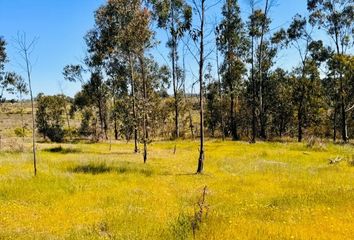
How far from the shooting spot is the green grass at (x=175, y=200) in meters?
11.8

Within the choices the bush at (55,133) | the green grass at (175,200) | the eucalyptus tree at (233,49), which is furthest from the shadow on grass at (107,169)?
the bush at (55,133)

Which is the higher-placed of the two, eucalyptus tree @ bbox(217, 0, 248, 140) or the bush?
eucalyptus tree @ bbox(217, 0, 248, 140)

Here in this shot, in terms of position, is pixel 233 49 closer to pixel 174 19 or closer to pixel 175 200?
pixel 174 19

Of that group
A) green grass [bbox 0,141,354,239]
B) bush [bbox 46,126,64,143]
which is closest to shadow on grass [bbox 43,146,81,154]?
green grass [bbox 0,141,354,239]

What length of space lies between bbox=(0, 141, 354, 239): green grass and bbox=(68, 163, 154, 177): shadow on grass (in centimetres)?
6

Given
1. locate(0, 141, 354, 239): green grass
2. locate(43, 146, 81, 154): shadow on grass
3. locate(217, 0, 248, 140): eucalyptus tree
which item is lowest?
locate(0, 141, 354, 239): green grass

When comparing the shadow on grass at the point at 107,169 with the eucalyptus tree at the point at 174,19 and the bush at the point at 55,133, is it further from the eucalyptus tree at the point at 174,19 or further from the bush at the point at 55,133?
the bush at the point at 55,133

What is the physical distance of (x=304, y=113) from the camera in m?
73.0

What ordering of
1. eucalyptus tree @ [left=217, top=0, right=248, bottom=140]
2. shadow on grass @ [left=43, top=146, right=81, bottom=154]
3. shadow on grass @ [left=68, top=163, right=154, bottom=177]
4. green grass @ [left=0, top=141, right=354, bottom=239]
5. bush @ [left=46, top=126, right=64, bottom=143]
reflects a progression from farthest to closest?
bush @ [left=46, top=126, right=64, bottom=143]
eucalyptus tree @ [left=217, top=0, right=248, bottom=140]
shadow on grass @ [left=43, top=146, right=81, bottom=154]
shadow on grass @ [left=68, top=163, right=154, bottom=177]
green grass @ [left=0, top=141, right=354, bottom=239]

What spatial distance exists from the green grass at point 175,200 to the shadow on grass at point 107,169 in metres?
0.06

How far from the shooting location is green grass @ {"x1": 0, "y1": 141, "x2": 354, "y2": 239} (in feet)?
38.6

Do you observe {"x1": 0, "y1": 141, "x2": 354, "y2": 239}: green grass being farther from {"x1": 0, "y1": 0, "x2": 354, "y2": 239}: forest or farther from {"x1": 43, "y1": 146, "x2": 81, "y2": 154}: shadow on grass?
{"x1": 43, "y1": 146, "x2": 81, "y2": 154}: shadow on grass

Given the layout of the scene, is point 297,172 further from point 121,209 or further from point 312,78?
point 312,78

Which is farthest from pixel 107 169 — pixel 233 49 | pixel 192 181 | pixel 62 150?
pixel 233 49
